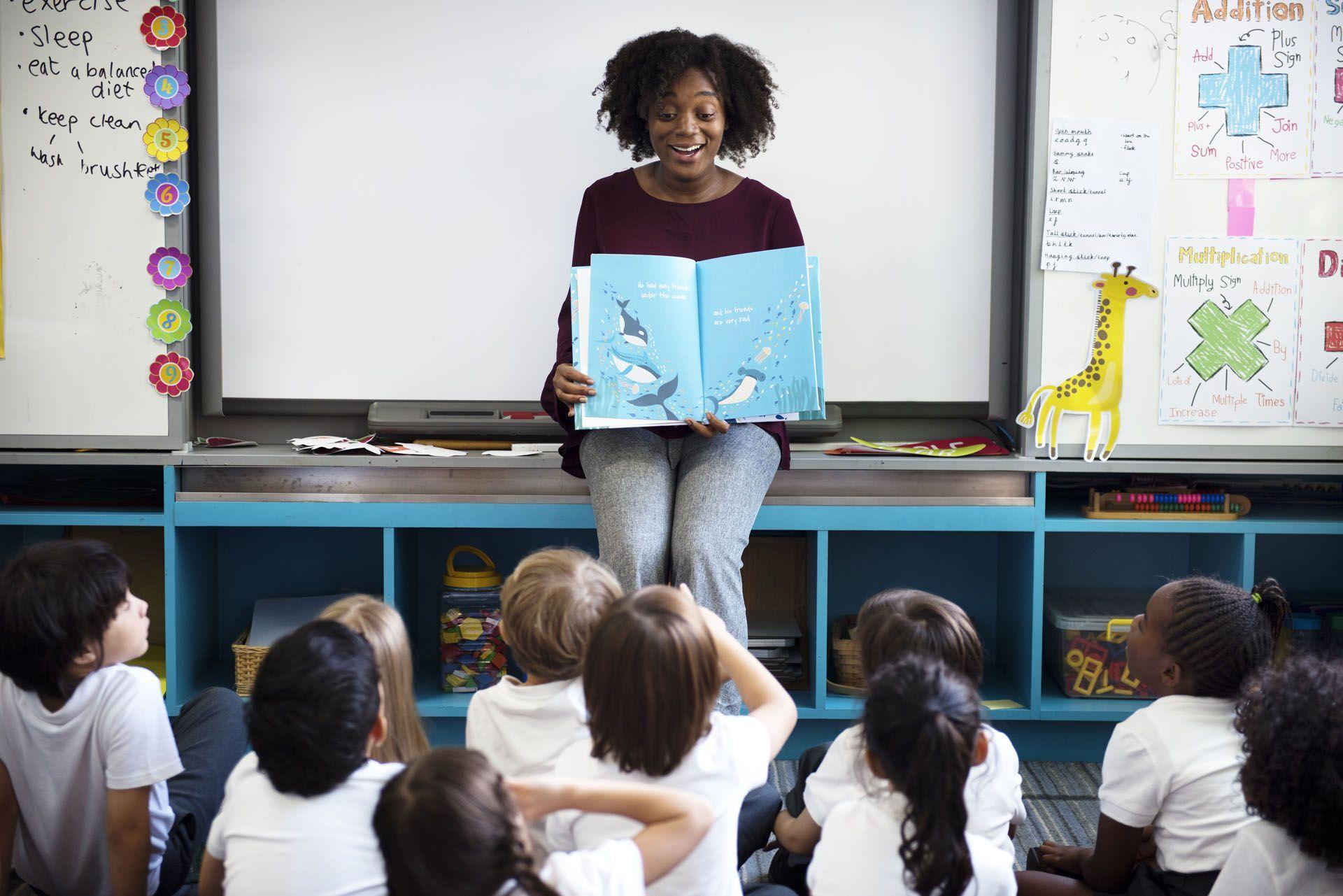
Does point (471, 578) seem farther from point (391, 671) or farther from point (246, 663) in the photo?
point (391, 671)

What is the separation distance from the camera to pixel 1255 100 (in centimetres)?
250

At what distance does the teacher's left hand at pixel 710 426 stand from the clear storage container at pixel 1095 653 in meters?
1.01

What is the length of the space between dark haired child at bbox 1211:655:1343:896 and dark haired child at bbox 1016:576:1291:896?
0.69 ft

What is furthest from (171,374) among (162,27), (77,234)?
(162,27)

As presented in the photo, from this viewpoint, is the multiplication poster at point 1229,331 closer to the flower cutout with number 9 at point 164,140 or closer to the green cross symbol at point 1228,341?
the green cross symbol at point 1228,341

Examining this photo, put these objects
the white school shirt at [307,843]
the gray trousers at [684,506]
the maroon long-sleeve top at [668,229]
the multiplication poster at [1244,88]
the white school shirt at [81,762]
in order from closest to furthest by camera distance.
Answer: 1. the white school shirt at [307,843]
2. the white school shirt at [81,762]
3. the gray trousers at [684,506]
4. the maroon long-sleeve top at [668,229]
5. the multiplication poster at [1244,88]

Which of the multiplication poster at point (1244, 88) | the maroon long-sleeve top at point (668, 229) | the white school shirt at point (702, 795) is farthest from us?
the multiplication poster at point (1244, 88)

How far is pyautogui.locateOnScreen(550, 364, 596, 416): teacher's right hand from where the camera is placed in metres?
2.09

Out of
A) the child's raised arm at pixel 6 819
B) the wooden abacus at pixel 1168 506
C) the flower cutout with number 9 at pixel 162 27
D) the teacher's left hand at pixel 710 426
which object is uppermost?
the flower cutout with number 9 at pixel 162 27

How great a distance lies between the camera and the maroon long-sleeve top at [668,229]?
229 centimetres

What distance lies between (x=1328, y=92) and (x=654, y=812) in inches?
89.5

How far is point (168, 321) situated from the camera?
8.37ft

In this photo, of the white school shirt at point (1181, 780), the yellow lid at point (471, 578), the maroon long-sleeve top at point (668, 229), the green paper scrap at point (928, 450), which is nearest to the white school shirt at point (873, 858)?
the white school shirt at point (1181, 780)

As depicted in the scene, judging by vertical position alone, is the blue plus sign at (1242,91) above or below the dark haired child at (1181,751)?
above
